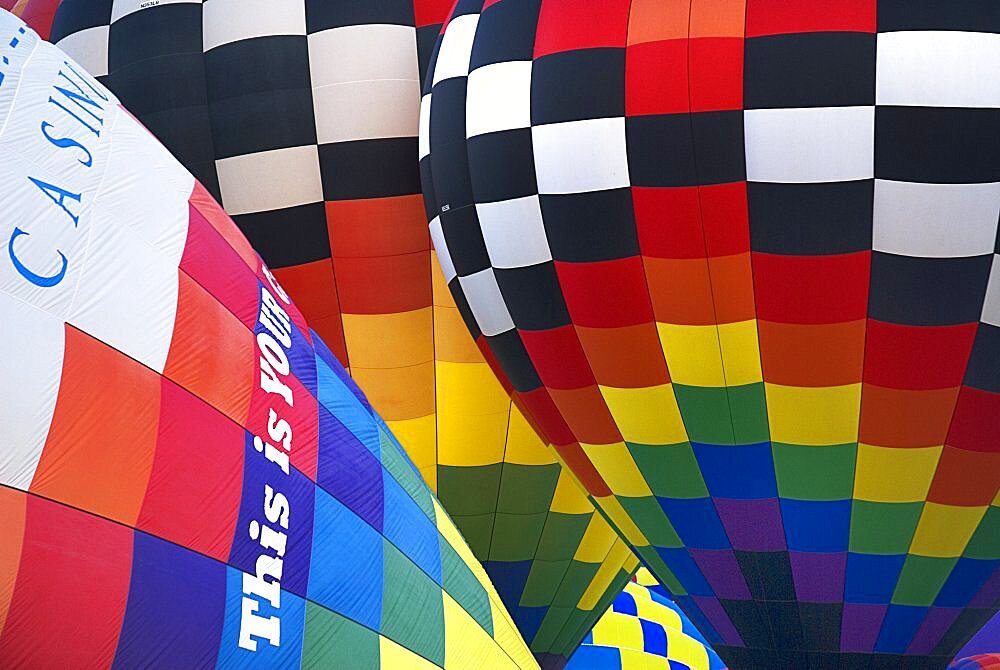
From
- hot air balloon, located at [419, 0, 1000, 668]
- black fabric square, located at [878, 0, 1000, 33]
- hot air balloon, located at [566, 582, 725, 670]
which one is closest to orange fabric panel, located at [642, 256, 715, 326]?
hot air balloon, located at [419, 0, 1000, 668]

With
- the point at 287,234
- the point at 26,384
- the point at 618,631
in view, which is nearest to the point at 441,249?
the point at 287,234

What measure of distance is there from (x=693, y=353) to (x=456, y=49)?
108 cm

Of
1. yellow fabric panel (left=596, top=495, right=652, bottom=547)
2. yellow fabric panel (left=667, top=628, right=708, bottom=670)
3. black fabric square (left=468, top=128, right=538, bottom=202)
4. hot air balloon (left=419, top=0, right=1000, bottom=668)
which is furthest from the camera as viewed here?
yellow fabric panel (left=667, top=628, right=708, bottom=670)

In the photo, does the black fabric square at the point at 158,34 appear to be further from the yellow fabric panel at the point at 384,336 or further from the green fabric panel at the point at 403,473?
the green fabric panel at the point at 403,473

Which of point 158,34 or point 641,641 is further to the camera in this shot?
point 641,641

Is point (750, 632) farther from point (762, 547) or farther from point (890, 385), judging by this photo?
point (890, 385)

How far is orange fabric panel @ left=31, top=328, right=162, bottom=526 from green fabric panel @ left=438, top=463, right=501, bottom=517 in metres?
2.35

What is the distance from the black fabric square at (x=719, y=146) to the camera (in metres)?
3.45

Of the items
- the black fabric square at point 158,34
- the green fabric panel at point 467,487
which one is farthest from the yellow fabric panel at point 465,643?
the black fabric square at point 158,34

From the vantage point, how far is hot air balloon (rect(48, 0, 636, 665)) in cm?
421

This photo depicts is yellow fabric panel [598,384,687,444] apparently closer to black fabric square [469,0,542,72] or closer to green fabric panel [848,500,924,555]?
green fabric panel [848,500,924,555]

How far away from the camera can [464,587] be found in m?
2.91

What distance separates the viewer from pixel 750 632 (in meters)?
4.07

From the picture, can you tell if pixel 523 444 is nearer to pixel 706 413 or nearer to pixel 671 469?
pixel 671 469
